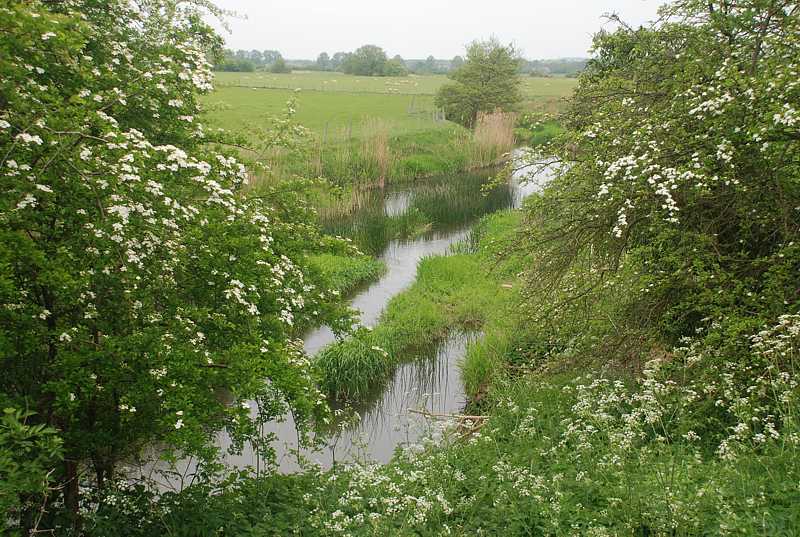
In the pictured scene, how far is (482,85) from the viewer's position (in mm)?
38656

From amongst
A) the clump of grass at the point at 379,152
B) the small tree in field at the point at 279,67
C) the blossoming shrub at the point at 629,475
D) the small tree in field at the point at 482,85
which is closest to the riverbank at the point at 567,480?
the blossoming shrub at the point at 629,475

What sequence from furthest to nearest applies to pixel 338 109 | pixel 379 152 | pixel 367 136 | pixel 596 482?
pixel 338 109
pixel 367 136
pixel 379 152
pixel 596 482

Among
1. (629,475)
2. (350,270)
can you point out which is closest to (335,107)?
(350,270)

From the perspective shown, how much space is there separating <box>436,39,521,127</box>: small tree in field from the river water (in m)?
11.6

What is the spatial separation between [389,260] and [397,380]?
283 inches

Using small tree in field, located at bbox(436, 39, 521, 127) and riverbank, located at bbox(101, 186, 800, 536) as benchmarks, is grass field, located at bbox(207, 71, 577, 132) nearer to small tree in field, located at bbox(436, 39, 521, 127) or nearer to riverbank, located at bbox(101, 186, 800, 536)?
small tree in field, located at bbox(436, 39, 521, 127)

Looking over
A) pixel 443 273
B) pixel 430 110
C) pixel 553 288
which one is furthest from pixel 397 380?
pixel 430 110

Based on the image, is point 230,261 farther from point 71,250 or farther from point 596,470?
point 596,470

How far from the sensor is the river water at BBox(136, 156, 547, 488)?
8383 mm

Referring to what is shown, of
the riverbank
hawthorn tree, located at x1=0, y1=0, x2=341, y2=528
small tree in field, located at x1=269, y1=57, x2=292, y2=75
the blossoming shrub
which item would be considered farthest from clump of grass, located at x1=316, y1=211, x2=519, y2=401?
small tree in field, located at x1=269, y1=57, x2=292, y2=75

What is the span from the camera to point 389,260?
17.5 meters

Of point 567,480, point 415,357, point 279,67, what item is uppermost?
point 279,67

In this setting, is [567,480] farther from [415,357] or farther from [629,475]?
[415,357]

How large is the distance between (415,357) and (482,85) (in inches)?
1238
